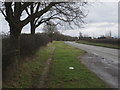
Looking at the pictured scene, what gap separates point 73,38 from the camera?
153375 millimetres

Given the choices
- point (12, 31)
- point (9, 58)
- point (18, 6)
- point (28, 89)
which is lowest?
point (28, 89)

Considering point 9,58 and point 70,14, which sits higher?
point 70,14

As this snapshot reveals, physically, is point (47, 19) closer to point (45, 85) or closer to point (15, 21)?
point (15, 21)

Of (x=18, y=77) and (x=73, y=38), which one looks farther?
(x=73, y=38)

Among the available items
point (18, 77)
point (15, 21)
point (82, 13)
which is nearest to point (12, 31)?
point (15, 21)

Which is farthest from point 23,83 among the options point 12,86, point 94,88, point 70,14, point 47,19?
point 47,19

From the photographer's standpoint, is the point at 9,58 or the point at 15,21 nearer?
the point at 9,58

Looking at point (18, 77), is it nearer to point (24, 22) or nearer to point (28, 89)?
point (28, 89)

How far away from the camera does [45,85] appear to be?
7789 millimetres

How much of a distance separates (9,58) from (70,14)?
930cm

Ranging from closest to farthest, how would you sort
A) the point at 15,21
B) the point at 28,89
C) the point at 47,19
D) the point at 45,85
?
the point at 28,89
the point at 45,85
the point at 15,21
the point at 47,19

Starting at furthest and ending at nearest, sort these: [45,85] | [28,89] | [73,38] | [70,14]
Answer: [73,38] → [70,14] → [45,85] → [28,89]

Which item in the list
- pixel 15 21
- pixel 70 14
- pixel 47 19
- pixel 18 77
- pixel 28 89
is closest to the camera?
pixel 28 89

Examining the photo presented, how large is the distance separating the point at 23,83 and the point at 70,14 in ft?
31.1
